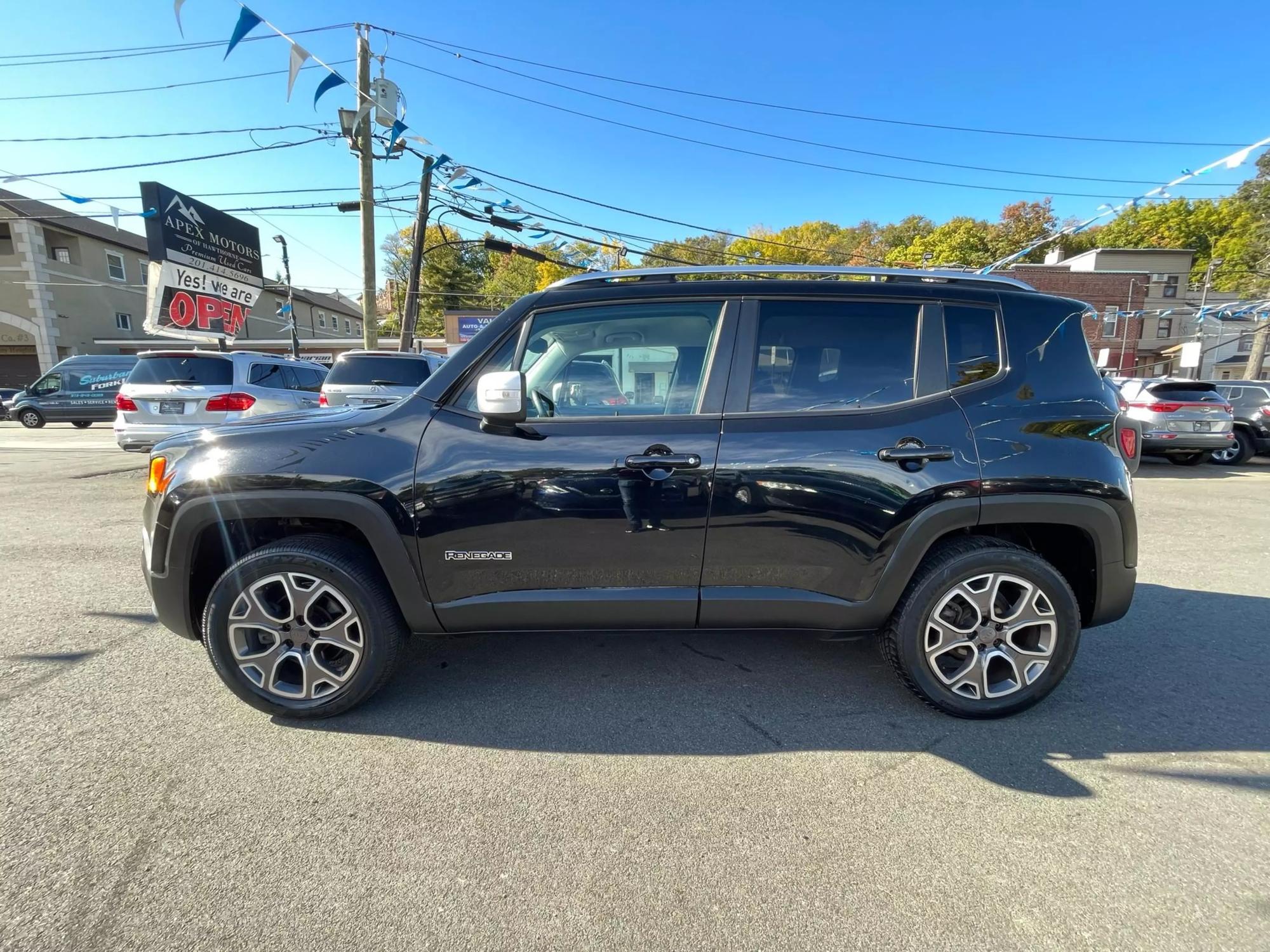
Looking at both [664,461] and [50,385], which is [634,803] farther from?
[50,385]

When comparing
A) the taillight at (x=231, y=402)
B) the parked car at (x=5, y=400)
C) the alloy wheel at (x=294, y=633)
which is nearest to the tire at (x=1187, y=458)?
the alloy wheel at (x=294, y=633)

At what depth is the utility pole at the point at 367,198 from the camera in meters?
13.0

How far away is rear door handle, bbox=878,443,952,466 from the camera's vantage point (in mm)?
2373

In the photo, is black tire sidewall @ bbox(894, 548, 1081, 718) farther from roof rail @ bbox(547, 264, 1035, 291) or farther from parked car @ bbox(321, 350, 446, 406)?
parked car @ bbox(321, 350, 446, 406)

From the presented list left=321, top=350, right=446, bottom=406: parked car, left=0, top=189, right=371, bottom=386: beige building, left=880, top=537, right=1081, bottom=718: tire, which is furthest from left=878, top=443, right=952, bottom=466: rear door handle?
left=0, top=189, right=371, bottom=386: beige building

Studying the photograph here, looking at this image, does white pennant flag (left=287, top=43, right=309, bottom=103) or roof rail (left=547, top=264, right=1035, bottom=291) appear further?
white pennant flag (left=287, top=43, right=309, bottom=103)

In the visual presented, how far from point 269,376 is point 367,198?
7480mm

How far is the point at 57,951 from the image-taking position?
4.87 feet

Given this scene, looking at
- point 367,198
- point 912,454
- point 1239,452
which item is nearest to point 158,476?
point 912,454

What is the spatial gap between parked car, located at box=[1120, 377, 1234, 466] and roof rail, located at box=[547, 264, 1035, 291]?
9859 mm

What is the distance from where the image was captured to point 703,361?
8.23 ft

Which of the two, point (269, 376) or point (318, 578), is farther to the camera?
point (269, 376)

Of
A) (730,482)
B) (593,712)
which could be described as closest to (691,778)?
(593,712)

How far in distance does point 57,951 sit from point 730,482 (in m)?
2.47
